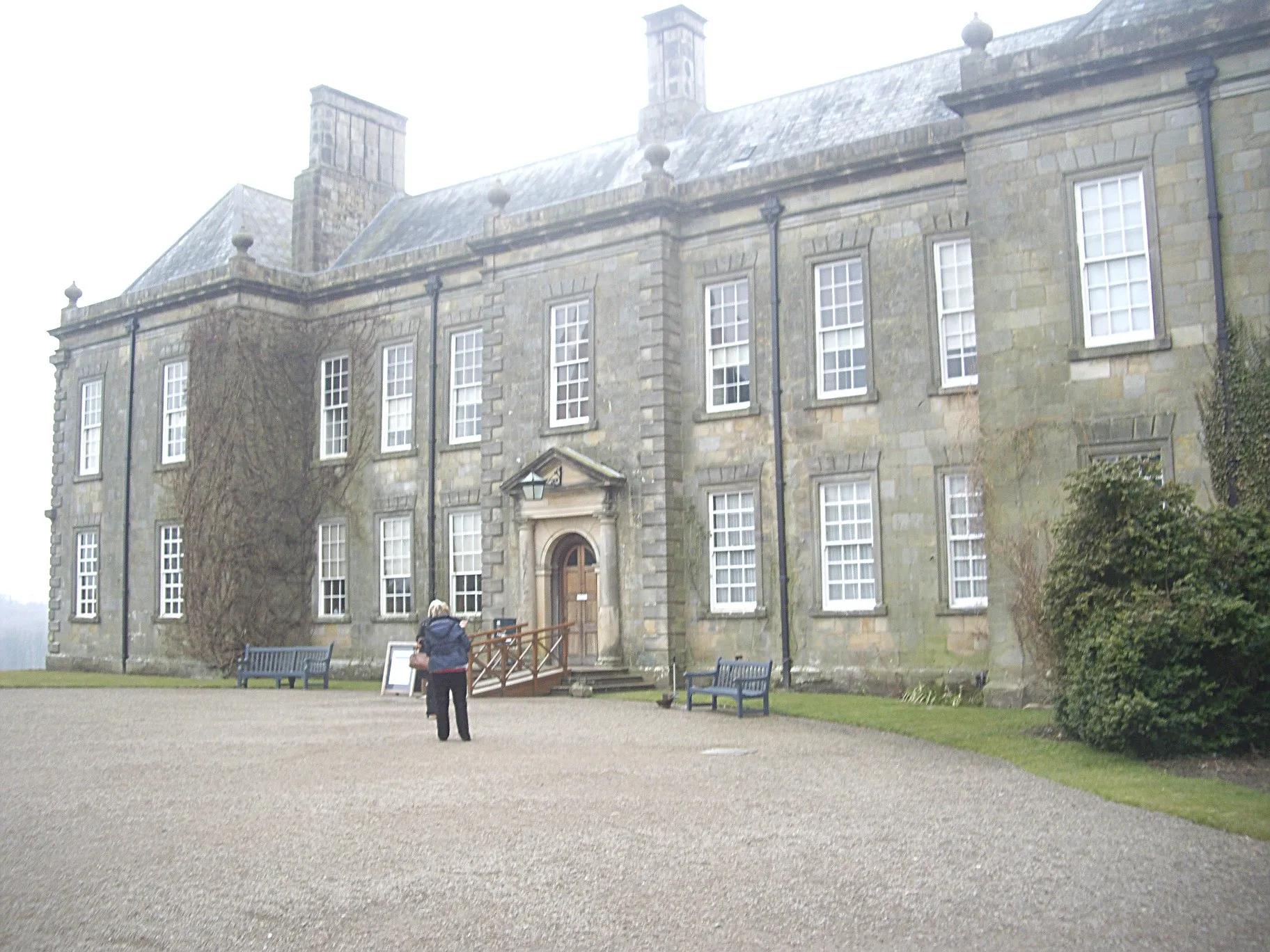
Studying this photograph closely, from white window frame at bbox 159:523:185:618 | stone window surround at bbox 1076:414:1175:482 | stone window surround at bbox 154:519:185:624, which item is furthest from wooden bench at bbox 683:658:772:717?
white window frame at bbox 159:523:185:618

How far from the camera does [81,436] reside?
32.1 meters

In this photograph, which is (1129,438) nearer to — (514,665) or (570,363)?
(514,665)

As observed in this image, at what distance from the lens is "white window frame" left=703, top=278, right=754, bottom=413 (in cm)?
2209

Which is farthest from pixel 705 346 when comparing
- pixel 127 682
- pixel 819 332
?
pixel 127 682

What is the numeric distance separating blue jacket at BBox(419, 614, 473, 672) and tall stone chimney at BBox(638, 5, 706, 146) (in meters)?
15.1

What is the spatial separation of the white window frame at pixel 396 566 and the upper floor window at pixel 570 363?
16.6 feet

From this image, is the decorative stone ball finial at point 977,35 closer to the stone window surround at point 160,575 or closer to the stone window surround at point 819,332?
the stone window surround at point 819,332

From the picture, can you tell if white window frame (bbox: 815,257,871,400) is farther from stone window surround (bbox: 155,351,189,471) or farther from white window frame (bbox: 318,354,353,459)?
stone window surround (bbox: 155,351,189,471)

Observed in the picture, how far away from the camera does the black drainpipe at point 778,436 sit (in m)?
21.0

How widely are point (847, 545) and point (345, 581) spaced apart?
11936mm

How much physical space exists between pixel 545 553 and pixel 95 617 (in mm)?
13453

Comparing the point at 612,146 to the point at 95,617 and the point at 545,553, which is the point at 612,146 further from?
the point at 95,617

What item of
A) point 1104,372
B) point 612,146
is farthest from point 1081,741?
point 612,146

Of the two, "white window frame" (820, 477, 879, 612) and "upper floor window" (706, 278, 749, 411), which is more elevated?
"upper floor window" (706, 278, 749, 411)
